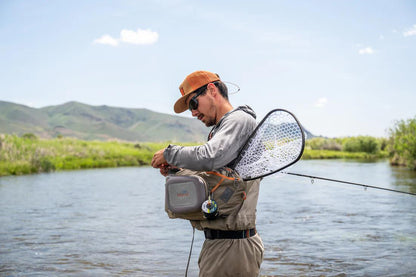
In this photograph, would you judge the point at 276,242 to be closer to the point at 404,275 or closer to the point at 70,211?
the point at 404,275

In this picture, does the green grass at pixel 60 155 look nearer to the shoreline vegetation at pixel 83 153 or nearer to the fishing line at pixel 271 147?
the shoreline vegetation at pixel 83 153

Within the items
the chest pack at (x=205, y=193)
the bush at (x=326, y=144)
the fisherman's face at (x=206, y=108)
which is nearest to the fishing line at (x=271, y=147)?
the chest pack at (x=205, y=193)

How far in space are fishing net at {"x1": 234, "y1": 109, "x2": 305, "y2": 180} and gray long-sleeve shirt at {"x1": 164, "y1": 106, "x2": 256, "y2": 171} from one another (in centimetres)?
6

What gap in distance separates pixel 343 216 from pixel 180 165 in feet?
38.8

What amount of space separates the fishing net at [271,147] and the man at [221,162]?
0.20ft

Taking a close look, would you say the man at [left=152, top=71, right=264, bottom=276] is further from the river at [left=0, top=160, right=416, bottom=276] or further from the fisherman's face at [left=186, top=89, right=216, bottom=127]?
the river at [left=0, top=160, right=416, bottom=276]

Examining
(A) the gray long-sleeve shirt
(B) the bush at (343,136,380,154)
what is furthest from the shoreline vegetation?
(A) the gray long-sleeve shirt

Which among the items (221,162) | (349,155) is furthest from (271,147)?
(349,155)

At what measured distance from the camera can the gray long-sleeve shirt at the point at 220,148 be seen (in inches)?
104

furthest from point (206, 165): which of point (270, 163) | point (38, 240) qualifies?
point (38, 240)

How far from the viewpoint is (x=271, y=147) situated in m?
2.90

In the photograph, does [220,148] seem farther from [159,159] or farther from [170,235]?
[170,235]

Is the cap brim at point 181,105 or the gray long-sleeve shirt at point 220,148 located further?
the cap brim at point 181,105

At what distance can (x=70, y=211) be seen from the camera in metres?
15.0
